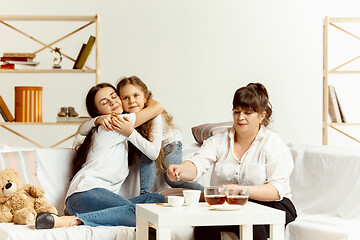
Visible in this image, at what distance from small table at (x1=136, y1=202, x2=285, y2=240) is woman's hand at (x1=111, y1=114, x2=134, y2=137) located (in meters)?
0.82

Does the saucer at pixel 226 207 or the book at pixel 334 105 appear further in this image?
the book at pixel 334 105

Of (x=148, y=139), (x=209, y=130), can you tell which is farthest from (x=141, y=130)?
(x=209, y=130)

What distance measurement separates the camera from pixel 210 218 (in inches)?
75.7

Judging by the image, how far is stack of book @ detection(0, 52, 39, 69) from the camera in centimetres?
385

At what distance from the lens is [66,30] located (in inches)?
187

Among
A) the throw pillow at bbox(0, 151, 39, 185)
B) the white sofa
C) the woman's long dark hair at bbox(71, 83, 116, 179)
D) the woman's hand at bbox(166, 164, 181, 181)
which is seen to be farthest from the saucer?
the throw pillow at bbox(0, 151, 39, 185)

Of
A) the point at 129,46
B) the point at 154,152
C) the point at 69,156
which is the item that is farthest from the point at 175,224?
the point at 129,46

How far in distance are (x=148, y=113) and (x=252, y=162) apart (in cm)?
67

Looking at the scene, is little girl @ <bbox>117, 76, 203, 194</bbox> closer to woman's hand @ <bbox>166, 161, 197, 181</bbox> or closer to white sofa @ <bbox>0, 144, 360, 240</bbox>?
white sofa @ <bbox>0, 144, 360, 240</bbox>

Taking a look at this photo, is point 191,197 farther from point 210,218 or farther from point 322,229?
point 322,229

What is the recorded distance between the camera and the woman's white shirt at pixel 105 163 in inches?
110

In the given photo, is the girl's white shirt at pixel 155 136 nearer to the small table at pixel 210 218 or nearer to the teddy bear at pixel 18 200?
the teddy bear at pixel 18 200

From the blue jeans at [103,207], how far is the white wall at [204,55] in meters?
2.05

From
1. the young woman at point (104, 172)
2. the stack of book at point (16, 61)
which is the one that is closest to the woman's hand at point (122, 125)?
the young woman at point (104, 172)
